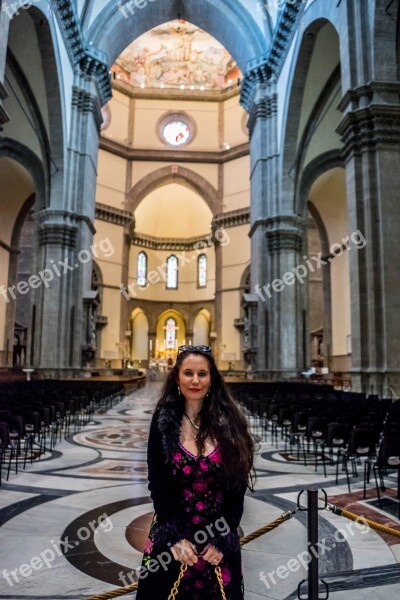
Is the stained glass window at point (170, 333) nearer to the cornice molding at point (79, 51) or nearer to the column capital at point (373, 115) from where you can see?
the cornice molding at point (79, 51)

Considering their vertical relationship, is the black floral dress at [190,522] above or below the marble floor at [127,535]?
above

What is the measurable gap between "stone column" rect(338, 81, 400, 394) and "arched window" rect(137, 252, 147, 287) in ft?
116

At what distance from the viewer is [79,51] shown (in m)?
21.8

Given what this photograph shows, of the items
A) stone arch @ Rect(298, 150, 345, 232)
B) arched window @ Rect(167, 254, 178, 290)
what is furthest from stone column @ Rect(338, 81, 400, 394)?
arched window @ Rect(167, 254, 178, 290)

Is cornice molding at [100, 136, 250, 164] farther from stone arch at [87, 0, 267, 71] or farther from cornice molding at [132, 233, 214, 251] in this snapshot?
stone arch at [87, 0, 267, 71]

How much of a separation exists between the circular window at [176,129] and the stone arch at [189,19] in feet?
48.3

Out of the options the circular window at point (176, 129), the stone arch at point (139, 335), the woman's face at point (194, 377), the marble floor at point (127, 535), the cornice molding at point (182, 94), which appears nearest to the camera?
the woman's face at point (194, 377)

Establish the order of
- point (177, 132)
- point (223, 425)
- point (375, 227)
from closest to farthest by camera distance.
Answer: point (223, 425) < point (375, 227) < point (177, 132)

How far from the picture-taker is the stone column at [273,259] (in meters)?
22.1

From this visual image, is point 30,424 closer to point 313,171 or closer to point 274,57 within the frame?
point 313,171

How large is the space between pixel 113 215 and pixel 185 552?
38.1 metres

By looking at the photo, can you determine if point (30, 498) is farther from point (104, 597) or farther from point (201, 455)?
point (201, 455)

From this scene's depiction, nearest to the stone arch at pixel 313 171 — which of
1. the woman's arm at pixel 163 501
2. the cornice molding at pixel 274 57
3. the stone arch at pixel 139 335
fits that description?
the cornice molding at pixel 274 57

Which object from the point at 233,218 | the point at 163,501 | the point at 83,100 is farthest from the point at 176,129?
the point at 163,501
